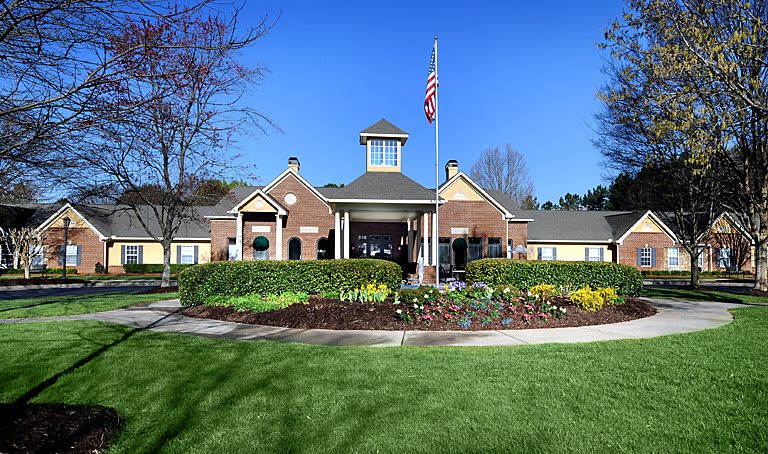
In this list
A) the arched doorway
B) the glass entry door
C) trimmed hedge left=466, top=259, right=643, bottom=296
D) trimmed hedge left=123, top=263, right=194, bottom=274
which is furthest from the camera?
trimmed hedge left=123, top=263, right=194, bottom=274

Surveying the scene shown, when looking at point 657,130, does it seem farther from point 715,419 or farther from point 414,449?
point 414,449

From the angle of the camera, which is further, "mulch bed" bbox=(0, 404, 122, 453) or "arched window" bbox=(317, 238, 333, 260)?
"arched window" bbox=(317, 238, 333, 260)

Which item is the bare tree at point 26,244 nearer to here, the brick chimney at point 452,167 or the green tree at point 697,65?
the brick chimney at point 452,167

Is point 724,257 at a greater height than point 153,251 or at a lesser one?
lesser

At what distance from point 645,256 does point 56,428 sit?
4205 cm

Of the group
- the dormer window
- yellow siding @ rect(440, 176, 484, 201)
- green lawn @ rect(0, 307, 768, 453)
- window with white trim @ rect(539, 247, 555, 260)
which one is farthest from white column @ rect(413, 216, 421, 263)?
green lawn @ rect(0, 307, 768, 453)

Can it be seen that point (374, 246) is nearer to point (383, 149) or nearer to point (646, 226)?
point (383, 149)

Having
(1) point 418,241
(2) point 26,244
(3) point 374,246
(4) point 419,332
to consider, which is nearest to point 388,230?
(3) point 374,246

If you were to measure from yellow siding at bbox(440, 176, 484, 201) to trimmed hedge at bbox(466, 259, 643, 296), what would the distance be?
54.6 feet

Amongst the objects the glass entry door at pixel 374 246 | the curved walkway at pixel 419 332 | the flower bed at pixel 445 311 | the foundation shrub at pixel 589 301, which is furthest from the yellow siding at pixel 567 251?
the foundation shrub at pixel 589 301

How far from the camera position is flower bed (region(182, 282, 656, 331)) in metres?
10.1

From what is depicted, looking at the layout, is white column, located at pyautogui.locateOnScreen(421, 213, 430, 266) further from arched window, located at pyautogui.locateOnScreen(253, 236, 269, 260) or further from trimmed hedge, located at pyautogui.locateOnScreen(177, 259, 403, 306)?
arched window, located at pyautogui.locateOnScreen(253, 236, 269, 260)

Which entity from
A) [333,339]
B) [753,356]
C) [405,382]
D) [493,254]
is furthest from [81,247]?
[753,356]

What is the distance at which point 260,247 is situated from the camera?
29188mm
